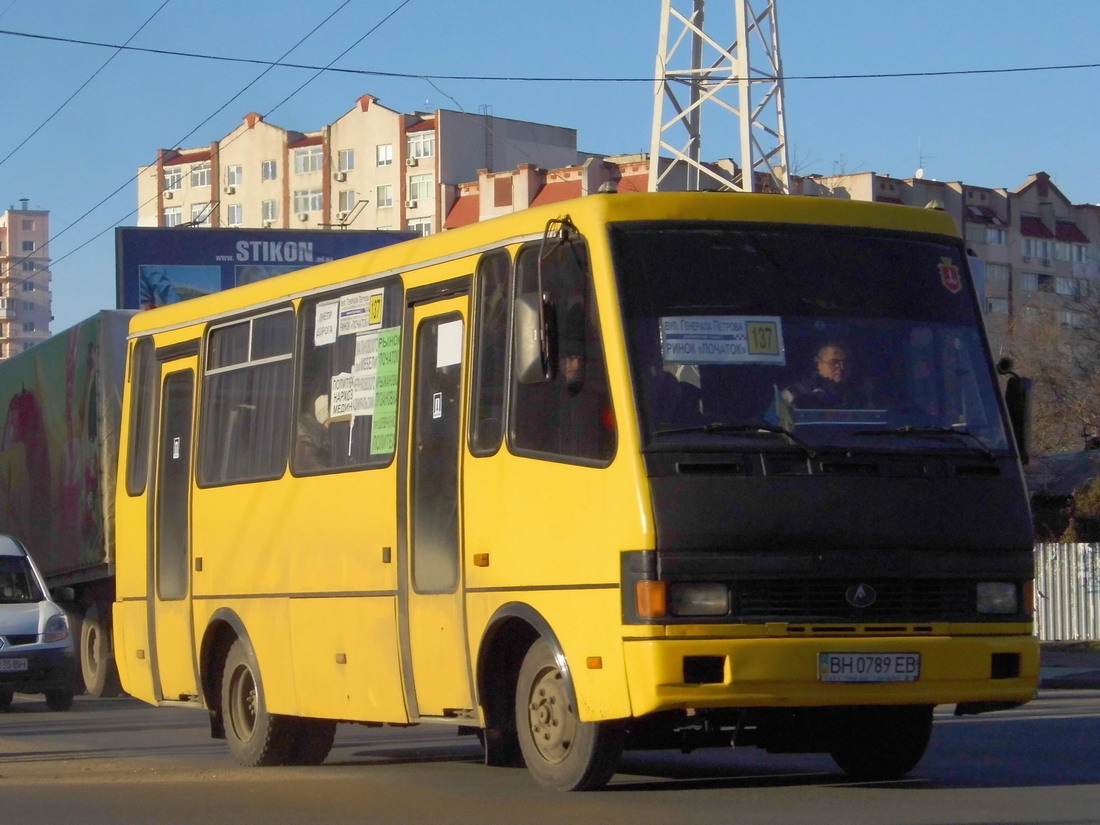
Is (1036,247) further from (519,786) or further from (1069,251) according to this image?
(519,786)

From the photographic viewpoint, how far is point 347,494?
10570mm

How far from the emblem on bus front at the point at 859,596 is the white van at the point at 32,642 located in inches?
463

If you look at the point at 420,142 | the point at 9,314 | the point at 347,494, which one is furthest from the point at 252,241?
the point at 9,314

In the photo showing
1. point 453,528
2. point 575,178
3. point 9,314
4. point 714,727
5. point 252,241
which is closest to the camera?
point 714,727

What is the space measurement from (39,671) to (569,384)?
11136 millimetres

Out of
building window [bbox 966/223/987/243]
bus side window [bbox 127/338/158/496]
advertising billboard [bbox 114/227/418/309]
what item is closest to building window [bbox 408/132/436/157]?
building window [bbox 966/223/987/243]

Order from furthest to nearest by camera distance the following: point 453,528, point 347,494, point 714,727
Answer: point 347,494
point 453,528
point 714,727

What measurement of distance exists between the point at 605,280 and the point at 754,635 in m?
1.74

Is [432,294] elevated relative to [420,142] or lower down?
lower down

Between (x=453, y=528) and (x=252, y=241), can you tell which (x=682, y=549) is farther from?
(x=252, y=241)

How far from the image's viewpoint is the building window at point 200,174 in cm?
11938

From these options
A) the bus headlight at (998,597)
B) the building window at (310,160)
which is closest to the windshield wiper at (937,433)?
the bus headlight at (998,597)

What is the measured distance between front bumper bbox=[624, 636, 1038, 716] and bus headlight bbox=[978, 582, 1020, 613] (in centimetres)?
17

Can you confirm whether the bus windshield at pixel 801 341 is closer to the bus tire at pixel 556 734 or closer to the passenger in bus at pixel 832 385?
the passenger in bus at pixel 832 385
